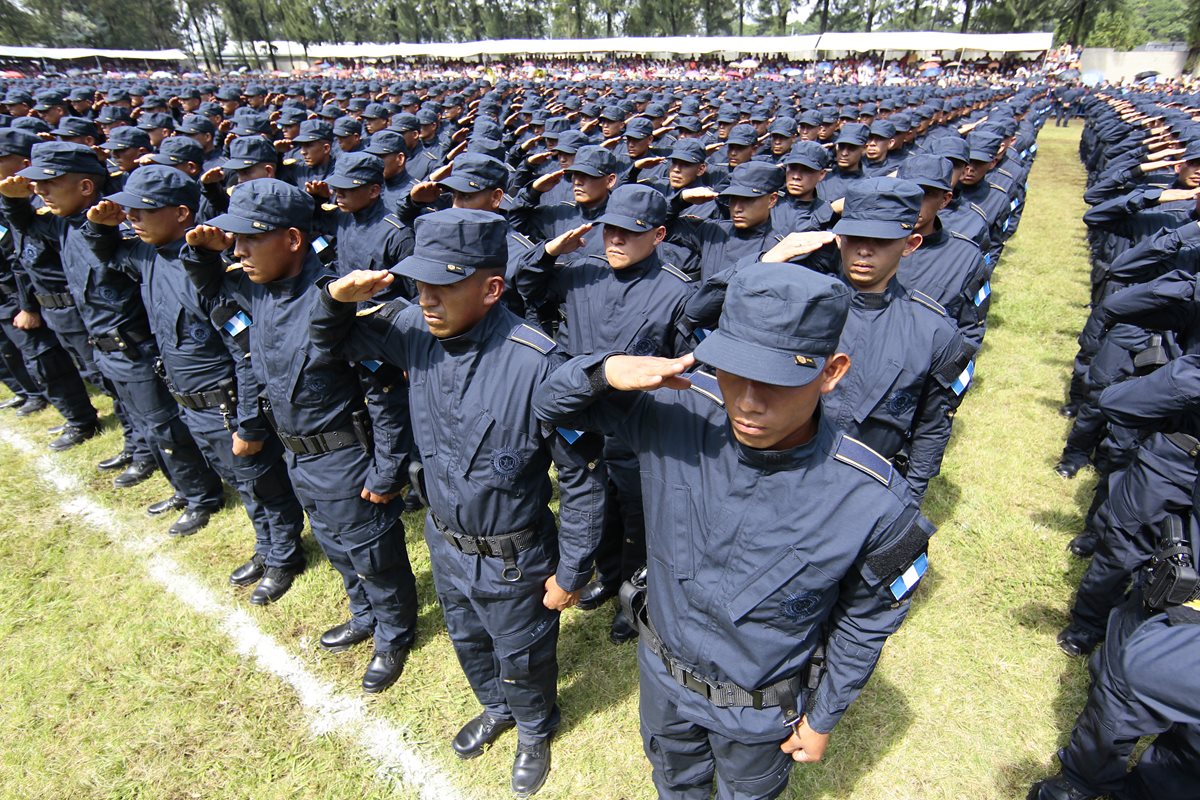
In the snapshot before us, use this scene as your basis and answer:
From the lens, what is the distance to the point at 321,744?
3297mm

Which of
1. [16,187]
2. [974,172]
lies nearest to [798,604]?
[16,187]

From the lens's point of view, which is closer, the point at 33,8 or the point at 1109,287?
the point at 1109,287

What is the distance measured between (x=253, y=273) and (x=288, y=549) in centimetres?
221

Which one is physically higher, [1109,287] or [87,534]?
[1109,287]

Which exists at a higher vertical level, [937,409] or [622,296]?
[622,296]

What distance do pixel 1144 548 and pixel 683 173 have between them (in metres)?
5.02

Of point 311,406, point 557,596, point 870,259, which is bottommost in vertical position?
point 557,596

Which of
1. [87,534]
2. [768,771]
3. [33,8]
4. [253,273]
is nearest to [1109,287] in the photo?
[768,771]

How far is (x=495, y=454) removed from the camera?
252 centimetres

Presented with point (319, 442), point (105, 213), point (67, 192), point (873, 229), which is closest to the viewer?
point (873, 229)

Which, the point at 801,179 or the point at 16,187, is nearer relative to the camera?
the point at 16,187

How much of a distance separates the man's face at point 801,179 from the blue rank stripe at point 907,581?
5.05 meters

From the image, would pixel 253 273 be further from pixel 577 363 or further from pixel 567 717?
pixel 567 717

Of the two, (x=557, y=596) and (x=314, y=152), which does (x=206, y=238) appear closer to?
(x=557, y=596)
